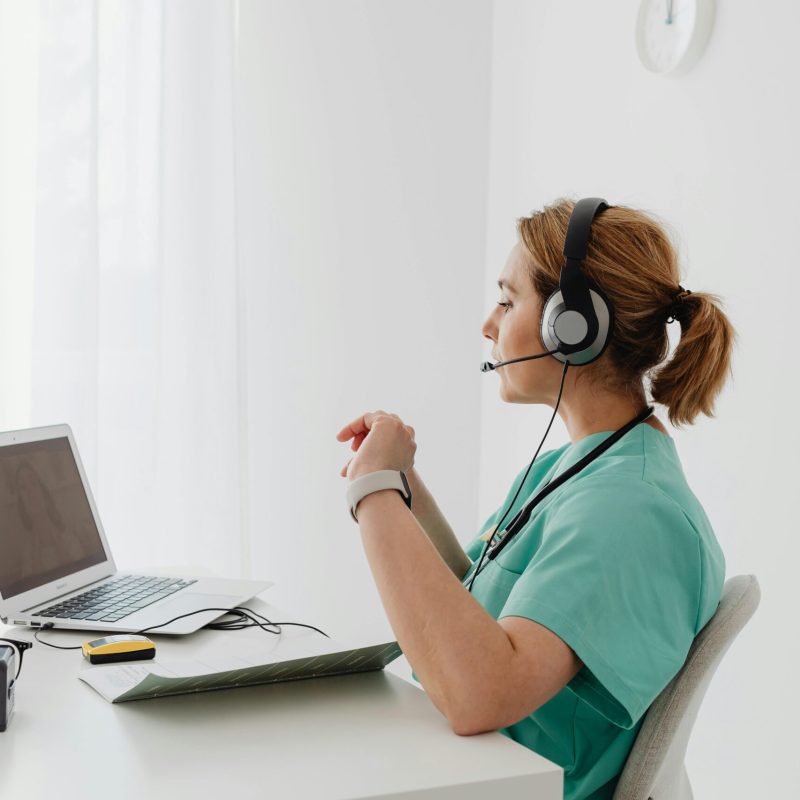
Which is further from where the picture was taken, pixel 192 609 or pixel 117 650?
pixel 192 609

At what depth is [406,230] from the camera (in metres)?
2.88

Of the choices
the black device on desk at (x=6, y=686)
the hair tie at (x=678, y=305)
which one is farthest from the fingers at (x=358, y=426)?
the black device on desk at (x=6, y=686)

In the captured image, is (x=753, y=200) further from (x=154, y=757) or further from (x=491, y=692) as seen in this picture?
(x=154, y=757)

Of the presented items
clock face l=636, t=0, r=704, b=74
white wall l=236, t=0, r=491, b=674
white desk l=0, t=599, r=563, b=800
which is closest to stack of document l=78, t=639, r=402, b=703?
white desk l=0, t=599, r=563, b=800

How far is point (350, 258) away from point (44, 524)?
1652mm

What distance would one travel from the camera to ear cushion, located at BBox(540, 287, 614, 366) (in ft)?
3.63

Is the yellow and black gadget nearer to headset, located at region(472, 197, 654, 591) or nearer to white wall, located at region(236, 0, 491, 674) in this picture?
headset, located at region(472, 197, 654, 591)

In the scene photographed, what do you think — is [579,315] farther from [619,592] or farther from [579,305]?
[619,592]

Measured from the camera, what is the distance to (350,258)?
2807 mm

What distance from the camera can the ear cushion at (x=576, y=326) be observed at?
3.63 ft

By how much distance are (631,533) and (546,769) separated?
262 millimetres

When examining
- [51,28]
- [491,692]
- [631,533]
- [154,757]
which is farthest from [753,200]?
[51,28]

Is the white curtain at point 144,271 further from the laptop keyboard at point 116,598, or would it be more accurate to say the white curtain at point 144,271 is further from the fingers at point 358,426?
the fingers at point 358,426

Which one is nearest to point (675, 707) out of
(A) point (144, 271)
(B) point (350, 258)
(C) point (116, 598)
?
(C) point (116, 598)
